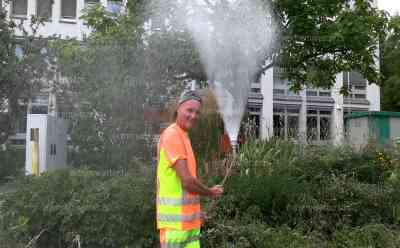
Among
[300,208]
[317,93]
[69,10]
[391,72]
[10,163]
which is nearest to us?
[300,208]

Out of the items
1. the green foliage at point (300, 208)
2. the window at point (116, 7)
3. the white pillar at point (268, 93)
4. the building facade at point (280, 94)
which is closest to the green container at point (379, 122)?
the green foliage at point (300, 208)

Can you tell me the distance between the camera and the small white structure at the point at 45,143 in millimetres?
9812

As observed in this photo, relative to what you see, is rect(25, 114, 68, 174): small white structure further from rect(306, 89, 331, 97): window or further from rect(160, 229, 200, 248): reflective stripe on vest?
rect(306, 89, 331, 97): window

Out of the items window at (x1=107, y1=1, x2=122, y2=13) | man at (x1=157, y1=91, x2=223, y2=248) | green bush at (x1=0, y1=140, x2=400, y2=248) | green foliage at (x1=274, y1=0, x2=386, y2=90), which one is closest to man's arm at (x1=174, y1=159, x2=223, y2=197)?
man at (x1=157, y1=91, x2=223, y2=248)

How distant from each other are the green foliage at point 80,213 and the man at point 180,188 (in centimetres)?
191

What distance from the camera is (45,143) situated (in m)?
10.6

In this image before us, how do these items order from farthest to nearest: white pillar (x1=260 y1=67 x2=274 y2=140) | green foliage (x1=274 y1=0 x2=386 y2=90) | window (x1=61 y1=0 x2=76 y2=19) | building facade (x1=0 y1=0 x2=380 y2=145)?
white pillar (x1=260 y1=67 x2=274 y2=140) < window (x1=61 y1=0 x2=76 y2=19) < building facade (x1=0 y1=0 x2=380 y2=145) < green foliage (x1=274 y1=0 x2=386 y2=90)

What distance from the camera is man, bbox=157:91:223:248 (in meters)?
3.01

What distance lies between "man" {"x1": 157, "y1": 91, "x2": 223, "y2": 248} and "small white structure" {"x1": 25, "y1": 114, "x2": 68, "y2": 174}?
661cm

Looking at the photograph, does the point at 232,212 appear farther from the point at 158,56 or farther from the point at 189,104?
the point at 158,56

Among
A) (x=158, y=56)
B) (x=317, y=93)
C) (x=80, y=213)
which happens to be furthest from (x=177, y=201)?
(x=317, y=93)

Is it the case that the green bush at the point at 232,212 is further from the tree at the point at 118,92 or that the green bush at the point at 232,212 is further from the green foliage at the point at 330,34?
the green foliage at the point at 330,34

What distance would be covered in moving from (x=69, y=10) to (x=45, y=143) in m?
22.4

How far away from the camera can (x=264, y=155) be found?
301 inches
